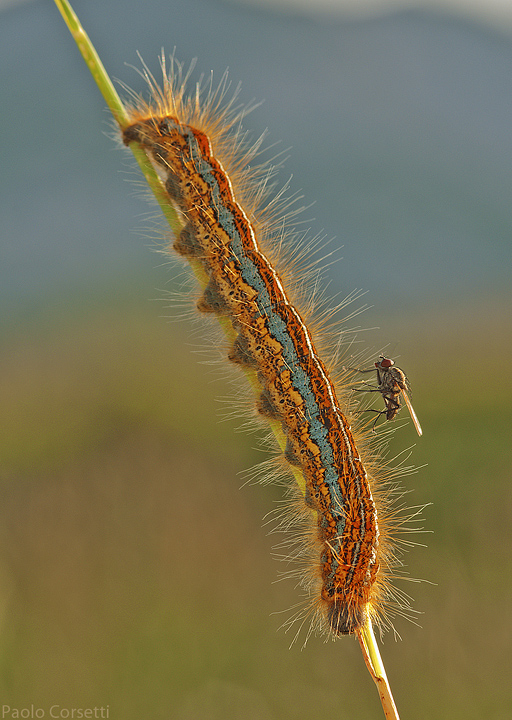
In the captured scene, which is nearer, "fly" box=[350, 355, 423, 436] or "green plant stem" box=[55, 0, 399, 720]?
"green plant stem" box=[55, 0, 399, 720]

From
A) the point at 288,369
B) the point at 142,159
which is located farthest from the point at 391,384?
the point at 142,159

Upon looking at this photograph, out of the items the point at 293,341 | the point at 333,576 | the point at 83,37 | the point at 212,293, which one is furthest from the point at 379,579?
the point at 83,37

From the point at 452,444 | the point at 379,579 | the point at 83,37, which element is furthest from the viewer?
the point at 452,444

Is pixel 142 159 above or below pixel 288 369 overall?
above

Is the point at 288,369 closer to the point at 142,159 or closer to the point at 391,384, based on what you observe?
the point at 391,384

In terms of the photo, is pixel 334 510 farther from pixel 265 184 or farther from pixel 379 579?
pixel 265 184

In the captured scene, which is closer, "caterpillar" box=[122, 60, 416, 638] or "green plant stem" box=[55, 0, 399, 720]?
"green plant stem" box=[55, 0, 399, 720]

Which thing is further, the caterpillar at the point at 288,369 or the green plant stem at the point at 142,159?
the caterpillar at the point at 288,369

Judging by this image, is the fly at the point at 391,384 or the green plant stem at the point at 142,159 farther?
the fly at the point at 391,384
